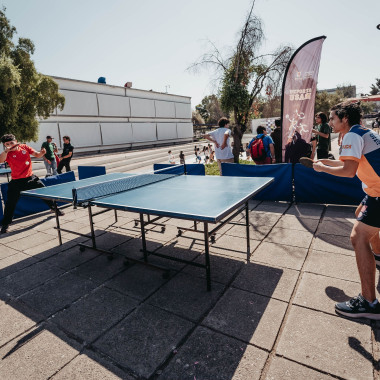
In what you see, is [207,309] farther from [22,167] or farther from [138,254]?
[22,167]

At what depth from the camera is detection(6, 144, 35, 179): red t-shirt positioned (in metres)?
5.96

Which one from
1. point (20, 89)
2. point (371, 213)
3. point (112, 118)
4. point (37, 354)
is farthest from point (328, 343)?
point (112, 118)

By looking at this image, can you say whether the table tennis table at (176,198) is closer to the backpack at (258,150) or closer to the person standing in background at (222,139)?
the person standing in background at (222,139)

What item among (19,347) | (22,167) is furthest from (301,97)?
(19,347)

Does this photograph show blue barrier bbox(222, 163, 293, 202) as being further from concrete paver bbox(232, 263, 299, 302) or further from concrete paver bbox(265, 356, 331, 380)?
concrete paver bbox(265, 356, 331, 380)

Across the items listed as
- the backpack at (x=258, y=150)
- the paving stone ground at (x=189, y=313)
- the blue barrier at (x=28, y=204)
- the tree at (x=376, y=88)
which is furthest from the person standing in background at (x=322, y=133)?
the tree at (x=376, y=88)

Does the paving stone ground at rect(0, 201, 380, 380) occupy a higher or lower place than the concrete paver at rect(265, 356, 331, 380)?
lower

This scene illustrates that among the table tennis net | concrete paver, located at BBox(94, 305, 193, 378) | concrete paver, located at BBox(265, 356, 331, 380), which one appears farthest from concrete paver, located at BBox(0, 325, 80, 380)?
concrete paver, located at BBox(265, 356, 331, 380)

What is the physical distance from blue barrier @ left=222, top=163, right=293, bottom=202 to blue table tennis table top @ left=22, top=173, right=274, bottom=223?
2.84m

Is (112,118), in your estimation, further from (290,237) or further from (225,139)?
(290,237)

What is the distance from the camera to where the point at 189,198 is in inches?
139

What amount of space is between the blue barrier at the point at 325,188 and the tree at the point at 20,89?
12.5m

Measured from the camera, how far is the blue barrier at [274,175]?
7.11 meters

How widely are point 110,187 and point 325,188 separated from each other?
537cm
